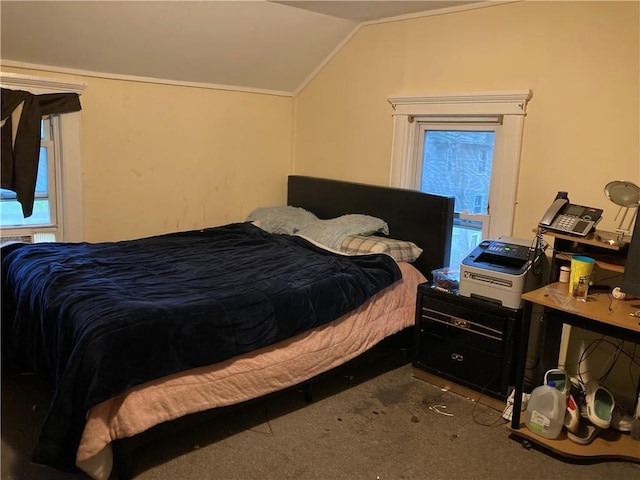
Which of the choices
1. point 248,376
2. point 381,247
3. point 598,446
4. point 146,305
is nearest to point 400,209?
point 381,247

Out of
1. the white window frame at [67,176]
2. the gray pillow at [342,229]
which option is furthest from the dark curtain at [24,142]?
the gray pillow at [342,229]

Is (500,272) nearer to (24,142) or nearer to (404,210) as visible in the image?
(404,210)

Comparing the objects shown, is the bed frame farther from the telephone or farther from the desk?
the desk

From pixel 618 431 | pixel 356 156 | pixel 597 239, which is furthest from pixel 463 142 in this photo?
pixel 618 431

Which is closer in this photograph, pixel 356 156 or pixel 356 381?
pixel 356 381

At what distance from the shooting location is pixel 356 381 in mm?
3166

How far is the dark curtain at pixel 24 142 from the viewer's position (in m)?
3.18

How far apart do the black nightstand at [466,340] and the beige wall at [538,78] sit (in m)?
0.68

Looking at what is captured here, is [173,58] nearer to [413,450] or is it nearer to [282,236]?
[282,236]

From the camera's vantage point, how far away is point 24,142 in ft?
10.6

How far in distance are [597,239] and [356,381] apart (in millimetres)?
1525

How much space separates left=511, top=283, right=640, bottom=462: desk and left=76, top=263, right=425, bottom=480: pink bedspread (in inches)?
31.8

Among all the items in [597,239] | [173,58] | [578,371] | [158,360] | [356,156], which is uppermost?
[173,58]

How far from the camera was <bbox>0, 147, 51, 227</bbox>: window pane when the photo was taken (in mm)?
3393
